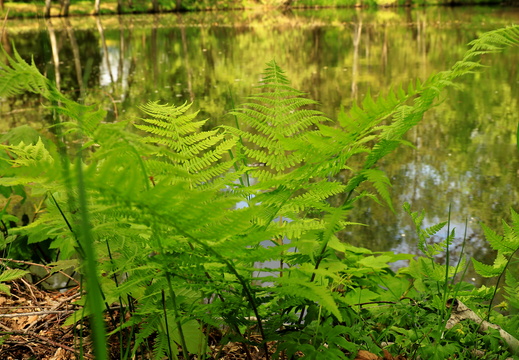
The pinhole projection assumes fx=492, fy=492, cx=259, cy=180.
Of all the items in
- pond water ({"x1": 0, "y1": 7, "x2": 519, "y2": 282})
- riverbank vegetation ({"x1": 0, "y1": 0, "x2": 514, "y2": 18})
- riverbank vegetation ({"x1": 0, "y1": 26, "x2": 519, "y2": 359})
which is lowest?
pond water ({"x1": 0, "y1": 7, "x2": 519, "y2": 282})

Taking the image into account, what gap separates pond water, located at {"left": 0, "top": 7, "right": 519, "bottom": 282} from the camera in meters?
3.72

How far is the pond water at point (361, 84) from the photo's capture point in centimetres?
372

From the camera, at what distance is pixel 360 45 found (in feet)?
45.8

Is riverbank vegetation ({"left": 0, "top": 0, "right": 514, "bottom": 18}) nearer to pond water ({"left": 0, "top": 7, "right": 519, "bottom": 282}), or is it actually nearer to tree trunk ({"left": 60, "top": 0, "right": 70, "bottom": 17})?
tree trunk ({"left": 60, "top": 0, "right": 70, "bottom": 17})

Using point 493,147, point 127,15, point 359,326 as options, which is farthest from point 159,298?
point 127,15

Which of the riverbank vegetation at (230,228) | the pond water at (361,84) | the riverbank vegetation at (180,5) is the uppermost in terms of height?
the riverbank vegetation at (180,5)

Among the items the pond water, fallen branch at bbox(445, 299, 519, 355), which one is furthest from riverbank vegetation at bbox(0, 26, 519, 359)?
the pond water

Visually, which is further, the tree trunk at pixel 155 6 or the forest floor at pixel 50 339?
the tree trunk at pixel 155 6

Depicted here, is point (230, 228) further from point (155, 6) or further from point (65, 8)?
point (155, 6)

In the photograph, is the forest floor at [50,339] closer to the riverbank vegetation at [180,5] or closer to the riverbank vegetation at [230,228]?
the riverbank vegetation at [230,228]

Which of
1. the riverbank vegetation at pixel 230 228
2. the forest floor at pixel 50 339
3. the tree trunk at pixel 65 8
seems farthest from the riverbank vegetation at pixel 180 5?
the riverbank vegetation at pixel 230 228

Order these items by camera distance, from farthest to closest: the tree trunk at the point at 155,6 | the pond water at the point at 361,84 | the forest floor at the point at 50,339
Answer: the tree trunk at the point at 155,6, the pond water at the point at 361,84, the forest floor at the point at 50,339

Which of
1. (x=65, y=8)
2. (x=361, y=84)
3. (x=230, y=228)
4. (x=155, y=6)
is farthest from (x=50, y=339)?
(x=155, y=6)

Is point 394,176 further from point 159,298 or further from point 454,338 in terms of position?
point 159,298
